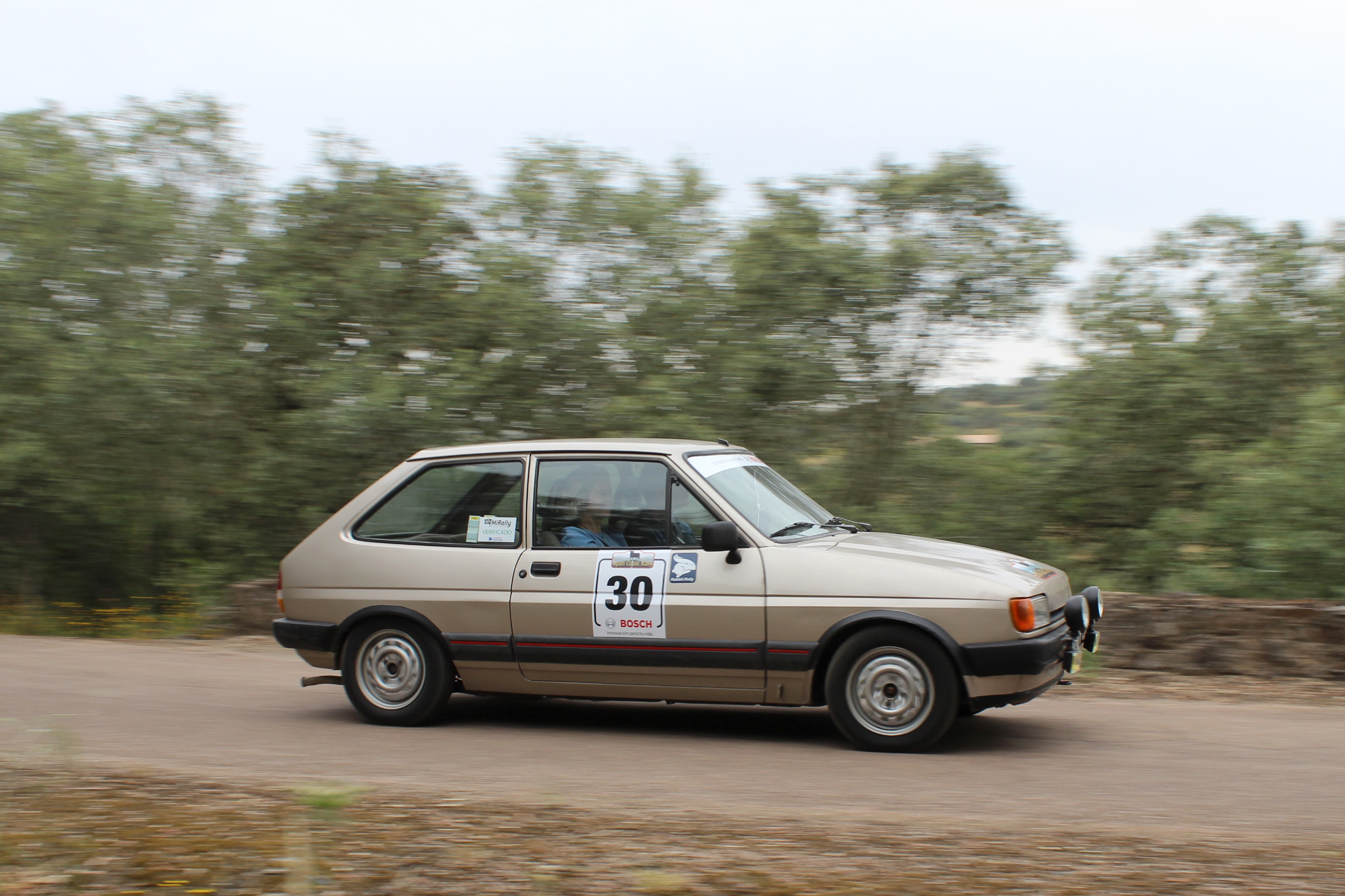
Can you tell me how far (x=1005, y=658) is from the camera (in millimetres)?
6043

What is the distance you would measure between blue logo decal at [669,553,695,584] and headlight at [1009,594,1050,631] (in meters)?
1.68

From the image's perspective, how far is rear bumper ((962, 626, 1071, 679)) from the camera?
604 cm

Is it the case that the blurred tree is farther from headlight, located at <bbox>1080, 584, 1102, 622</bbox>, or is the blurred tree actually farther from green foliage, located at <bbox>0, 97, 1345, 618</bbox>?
headlight, located at <bbox>1080, 584, 1102, 622</bbox>

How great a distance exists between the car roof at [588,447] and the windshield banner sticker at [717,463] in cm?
7

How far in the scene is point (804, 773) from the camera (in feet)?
19.5

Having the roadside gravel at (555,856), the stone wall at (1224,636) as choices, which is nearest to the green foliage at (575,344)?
the stone wall at (1224,636)

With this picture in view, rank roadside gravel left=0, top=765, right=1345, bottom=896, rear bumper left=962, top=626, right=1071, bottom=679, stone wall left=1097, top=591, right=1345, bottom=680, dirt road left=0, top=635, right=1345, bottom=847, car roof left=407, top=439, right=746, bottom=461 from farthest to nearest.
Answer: stone wall left=1097, top=591, right=1345, bottom=680, car roof left=407, top=439, right=746, bottom=461, rear bumper left=962, top=626, right=1071, bottom=679, dirt road left=0, top=635, right=1345, bottom=847, roadside gravel left=0, top=765, right=1345, bottom=896

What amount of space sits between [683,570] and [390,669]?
1.98 metres

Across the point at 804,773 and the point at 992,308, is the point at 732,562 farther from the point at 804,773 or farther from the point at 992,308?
the point at 992,308

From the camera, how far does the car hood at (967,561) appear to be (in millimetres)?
6316

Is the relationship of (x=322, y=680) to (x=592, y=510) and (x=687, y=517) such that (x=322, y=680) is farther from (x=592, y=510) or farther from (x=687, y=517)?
(x=687, y=517)

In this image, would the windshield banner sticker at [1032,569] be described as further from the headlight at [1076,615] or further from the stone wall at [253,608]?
the stone wall at [253,608]

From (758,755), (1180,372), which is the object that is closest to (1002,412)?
(1180,372)

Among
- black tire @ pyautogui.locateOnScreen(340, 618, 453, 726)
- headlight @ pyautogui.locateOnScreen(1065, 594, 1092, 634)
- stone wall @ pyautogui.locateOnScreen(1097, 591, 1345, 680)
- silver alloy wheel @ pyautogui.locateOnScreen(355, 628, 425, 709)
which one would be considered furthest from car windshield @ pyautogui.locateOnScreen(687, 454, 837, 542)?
stone wall @ pyautogui.locateOnScreen(1097, 591, 1345, 680)
